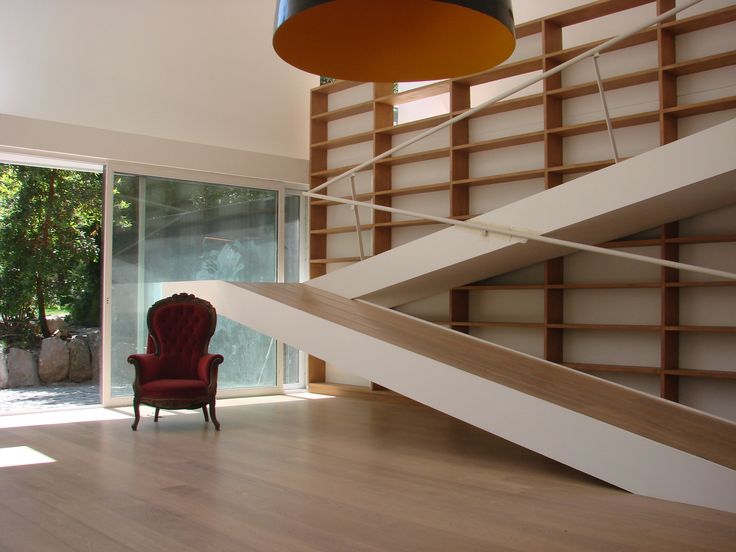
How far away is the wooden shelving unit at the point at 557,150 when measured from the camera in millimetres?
5961

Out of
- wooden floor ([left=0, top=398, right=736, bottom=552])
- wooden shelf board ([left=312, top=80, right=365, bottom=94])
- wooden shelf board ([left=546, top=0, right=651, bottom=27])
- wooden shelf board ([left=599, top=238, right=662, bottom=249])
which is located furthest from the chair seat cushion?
wooden shelf board ([left=546, top=0, right=651, bottom=27])

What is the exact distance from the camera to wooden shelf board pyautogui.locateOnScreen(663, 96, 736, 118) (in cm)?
568

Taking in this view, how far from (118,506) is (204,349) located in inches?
118

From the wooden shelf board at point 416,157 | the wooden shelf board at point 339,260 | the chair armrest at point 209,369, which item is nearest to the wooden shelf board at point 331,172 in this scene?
the wooden shelf board at point 416,157

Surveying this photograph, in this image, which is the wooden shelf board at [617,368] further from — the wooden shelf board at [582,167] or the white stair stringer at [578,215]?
the wooden shelf board at [582,167]

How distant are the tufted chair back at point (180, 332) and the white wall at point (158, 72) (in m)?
2.25

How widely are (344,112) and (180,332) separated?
3.55 meters

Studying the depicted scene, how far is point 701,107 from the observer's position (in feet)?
19.1

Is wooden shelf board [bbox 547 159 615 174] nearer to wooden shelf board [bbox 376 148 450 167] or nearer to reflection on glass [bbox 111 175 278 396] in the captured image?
wooden shelf board [bbox 376 148 450 167]

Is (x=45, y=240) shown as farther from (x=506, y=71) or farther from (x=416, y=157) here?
(x=506, y=71)

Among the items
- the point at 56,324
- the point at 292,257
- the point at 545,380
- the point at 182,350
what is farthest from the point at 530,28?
the point at 56,324

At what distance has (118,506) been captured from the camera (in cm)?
391

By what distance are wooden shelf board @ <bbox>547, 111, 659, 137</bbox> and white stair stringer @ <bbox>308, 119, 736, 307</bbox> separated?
0.89 m

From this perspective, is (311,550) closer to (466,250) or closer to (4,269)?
(466,250)
